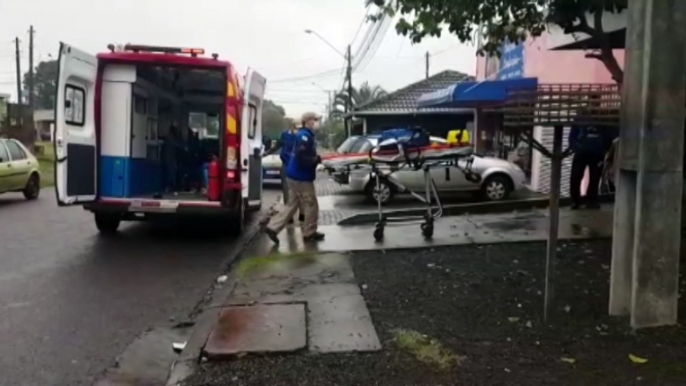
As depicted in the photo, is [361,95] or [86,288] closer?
[86,288]

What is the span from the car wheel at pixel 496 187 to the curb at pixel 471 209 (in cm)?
255

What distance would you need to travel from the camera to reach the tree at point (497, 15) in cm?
789

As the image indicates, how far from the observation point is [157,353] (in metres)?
6.01

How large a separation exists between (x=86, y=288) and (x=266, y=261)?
2060mm

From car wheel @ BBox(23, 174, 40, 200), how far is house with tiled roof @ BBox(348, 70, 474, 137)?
59.4 feet

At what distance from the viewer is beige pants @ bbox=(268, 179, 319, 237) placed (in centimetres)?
1040

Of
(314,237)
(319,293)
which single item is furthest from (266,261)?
(319,293)

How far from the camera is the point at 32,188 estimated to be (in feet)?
60.0

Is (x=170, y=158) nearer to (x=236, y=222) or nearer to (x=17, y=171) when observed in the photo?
(x=236, y=222)

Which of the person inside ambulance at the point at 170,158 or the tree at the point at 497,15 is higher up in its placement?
the tree at the point at 497,15

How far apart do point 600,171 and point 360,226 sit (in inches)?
171

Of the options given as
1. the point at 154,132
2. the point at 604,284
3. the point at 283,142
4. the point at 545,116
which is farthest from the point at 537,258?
the point at 154,132

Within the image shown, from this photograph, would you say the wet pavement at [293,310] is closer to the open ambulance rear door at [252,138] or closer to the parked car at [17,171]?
the open ambulance rear door at [252,138]


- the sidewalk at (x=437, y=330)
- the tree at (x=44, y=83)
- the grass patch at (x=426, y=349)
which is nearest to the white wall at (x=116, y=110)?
the sidewalk at (x=437, y=330)
